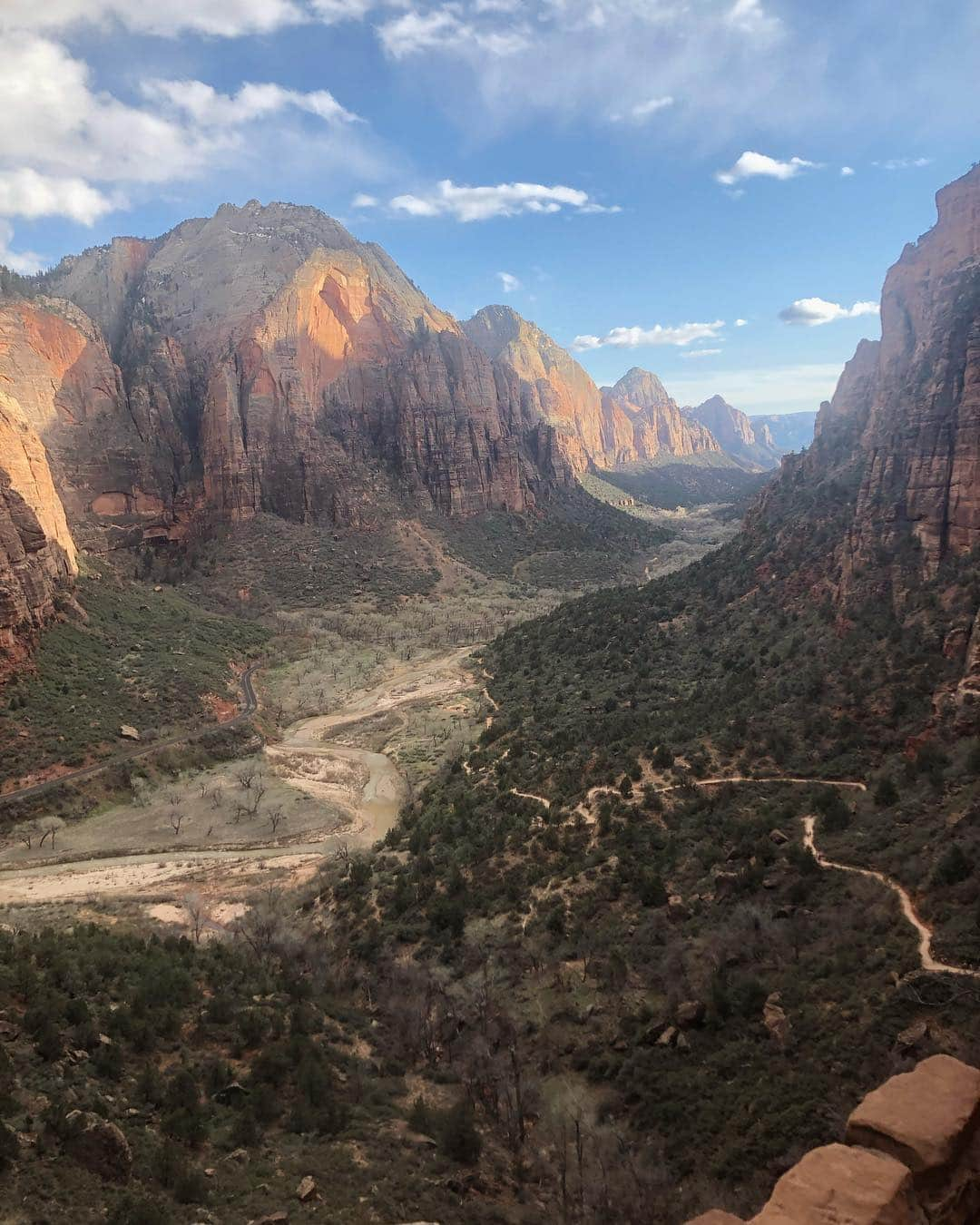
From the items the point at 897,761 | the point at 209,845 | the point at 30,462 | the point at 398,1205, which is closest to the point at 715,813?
the point at 897,761

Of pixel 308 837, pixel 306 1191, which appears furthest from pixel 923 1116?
pixel 308 837

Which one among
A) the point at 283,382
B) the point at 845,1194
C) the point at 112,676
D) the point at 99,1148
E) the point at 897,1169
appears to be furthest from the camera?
the point at 283,382

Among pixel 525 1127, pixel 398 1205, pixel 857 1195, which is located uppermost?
pixel 857 1195

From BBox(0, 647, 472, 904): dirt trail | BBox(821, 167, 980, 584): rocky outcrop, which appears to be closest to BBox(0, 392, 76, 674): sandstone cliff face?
BBox(0, 647, 472, 904): dirt trail

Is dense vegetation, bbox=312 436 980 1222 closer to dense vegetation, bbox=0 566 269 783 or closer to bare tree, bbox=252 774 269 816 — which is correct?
bare tree, bbox=252 774 269 816

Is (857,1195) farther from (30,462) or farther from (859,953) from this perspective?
(30,462)

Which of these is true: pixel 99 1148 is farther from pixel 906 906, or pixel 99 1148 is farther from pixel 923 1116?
pixel 906 906

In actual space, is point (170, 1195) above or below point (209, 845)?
above
